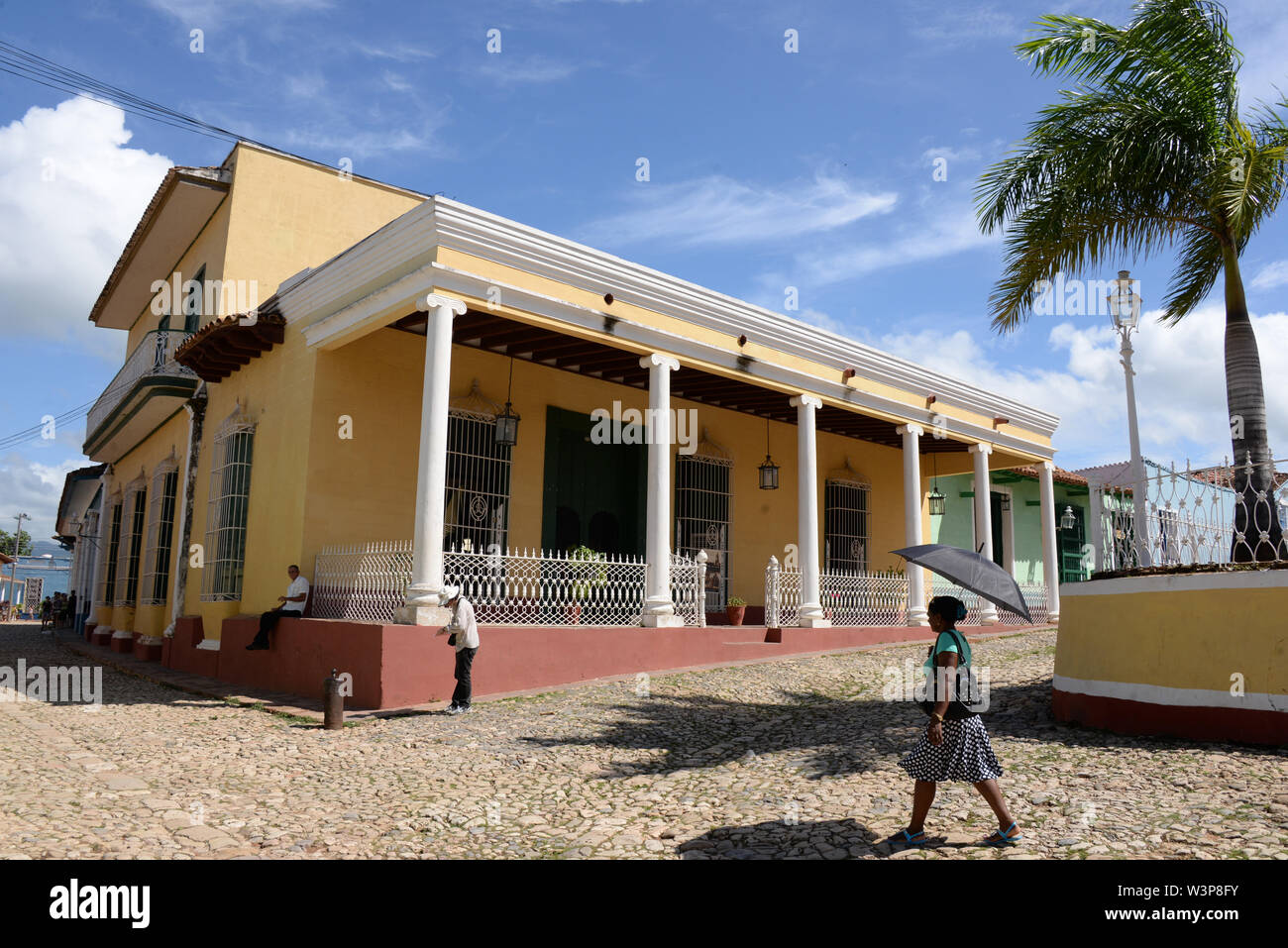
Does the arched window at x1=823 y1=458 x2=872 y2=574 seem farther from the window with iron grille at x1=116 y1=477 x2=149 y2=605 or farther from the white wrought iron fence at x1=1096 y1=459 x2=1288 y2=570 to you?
the window with iron grille at x1=116 y1=477 x2=149 y2=605

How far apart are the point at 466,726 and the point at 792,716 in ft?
8.75

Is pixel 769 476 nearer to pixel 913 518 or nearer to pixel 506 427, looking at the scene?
pixel 913 518

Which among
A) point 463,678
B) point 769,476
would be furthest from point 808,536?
point 463,678

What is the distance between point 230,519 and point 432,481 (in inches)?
174

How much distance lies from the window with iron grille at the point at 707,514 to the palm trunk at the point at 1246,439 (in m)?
7.46

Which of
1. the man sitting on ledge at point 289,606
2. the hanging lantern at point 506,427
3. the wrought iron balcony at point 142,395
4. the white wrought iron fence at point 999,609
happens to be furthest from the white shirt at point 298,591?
the white wrought iron fence at point 999,609

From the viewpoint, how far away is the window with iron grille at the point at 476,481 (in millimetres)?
11062

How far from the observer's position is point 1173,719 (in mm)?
6121

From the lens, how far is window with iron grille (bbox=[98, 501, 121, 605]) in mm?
17734

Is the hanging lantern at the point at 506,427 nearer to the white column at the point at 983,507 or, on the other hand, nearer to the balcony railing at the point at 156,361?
the balcony railing at the point at 156,361

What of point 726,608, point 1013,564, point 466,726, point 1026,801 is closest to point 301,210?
point 726,608

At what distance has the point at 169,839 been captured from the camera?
436cm

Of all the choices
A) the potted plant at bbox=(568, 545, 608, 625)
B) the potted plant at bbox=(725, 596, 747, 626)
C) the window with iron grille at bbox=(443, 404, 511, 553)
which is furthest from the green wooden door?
the potted plant at bbox=(568, 545, 608, 625)

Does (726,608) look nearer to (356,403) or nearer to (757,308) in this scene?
(757,308)
